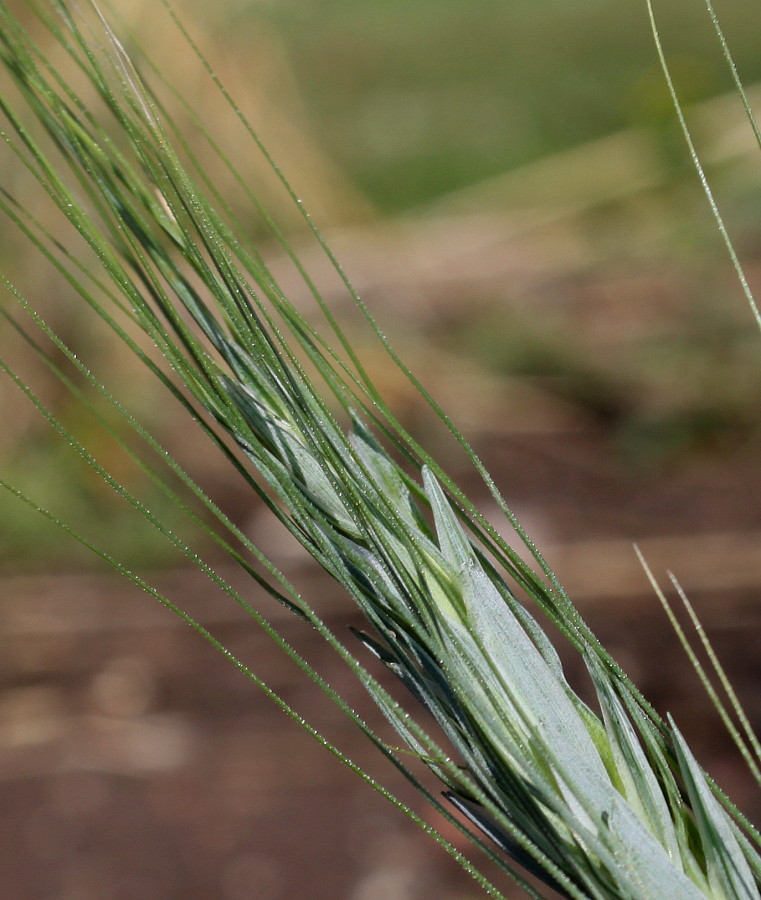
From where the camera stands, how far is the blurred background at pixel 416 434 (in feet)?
3.70

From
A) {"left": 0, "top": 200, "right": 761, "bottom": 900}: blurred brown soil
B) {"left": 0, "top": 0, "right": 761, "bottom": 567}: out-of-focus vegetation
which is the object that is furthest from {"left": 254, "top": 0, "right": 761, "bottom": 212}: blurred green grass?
{"left": 0, "top": 200, "right": 761, "bottom": 900}: blurred brown soil

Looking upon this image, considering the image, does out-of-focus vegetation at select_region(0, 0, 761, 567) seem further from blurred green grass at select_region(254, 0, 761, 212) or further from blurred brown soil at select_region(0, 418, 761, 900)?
blurred brown soil at select_region(0, 418, 761, 900)

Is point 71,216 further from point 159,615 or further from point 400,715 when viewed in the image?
point 159,615

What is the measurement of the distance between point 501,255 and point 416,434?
23.2 inches

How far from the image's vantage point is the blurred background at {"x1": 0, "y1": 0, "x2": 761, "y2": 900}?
3.70 feet

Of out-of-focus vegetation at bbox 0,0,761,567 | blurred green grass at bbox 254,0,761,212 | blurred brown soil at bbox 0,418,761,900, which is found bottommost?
blurred brown soil at bbox 0,418,761,900

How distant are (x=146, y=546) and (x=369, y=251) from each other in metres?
0.95

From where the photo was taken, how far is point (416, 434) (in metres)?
1.76

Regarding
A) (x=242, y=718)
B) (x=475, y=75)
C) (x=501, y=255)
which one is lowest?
(x=242, y=718)

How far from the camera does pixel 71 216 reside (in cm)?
25

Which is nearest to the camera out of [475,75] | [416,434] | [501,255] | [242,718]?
[242,718]

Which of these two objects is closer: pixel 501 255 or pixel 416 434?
pixel 416 434

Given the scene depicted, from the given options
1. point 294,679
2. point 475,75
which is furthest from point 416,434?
point 475,75

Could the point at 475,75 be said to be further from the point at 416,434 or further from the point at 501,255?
the point at 416,434
